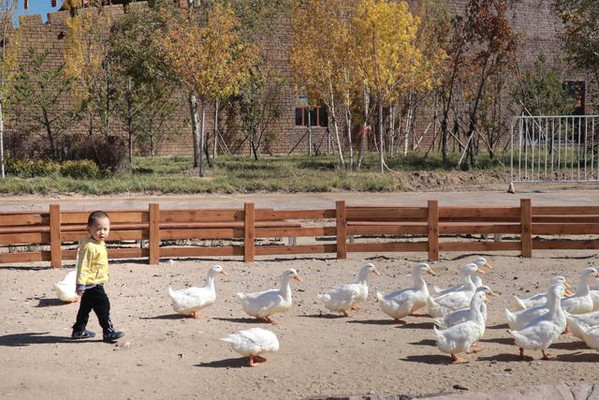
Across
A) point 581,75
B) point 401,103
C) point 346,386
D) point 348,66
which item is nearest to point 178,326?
point 346,386

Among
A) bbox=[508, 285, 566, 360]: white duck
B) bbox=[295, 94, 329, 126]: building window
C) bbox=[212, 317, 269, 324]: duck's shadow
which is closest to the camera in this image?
bbox=[508, 285, 566, 360]: white duck

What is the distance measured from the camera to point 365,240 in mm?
17422

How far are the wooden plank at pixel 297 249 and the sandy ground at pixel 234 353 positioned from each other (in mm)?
1517

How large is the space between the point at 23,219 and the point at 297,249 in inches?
172

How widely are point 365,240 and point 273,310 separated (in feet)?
22.9

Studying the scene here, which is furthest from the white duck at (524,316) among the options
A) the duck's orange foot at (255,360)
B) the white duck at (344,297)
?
the duck's orange foot at (255,360)

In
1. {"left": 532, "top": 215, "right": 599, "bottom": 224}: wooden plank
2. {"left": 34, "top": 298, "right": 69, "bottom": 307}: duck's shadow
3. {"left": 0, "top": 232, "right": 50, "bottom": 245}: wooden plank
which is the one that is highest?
{"left": 532, "top": 215, "right": 599, "bottom": 224}: wooden plank

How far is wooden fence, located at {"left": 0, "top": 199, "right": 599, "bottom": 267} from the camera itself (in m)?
14.5

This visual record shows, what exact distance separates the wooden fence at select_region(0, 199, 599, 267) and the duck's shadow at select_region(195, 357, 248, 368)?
5.73 meters

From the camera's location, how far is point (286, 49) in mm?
41312

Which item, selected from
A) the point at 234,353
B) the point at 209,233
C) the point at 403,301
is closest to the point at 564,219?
the point at 209,233

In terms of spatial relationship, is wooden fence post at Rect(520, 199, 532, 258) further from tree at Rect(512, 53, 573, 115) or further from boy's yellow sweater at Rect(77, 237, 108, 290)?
tree at Rect(512, 53, 573, 115)

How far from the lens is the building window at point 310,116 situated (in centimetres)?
4285

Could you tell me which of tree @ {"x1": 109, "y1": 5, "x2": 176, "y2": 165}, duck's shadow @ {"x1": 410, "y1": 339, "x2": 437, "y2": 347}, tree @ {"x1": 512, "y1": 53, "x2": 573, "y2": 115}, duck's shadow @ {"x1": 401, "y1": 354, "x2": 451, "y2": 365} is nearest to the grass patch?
tree @ {"x1": 109, "y1": 5, "x2": 176, "y2": 165}
